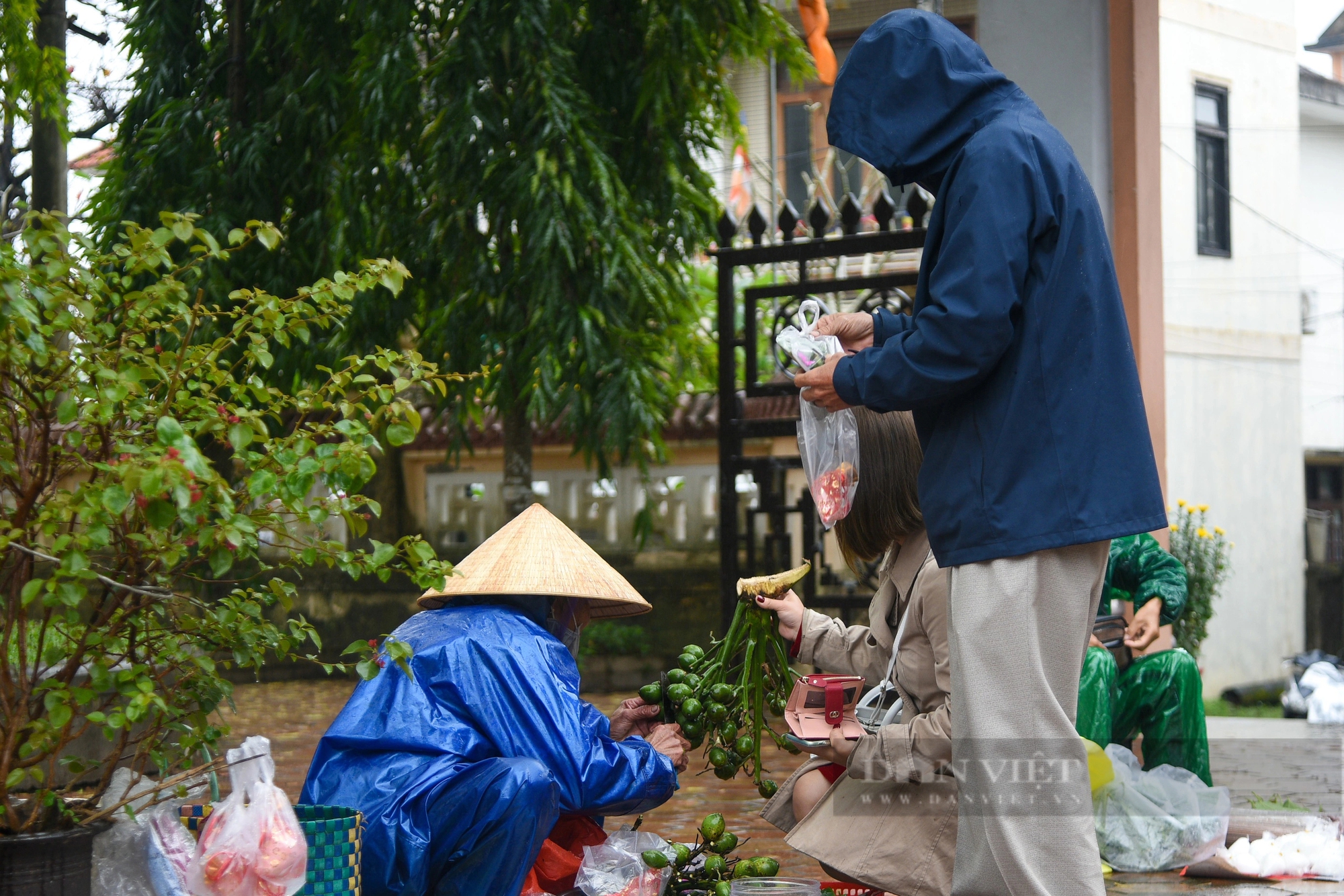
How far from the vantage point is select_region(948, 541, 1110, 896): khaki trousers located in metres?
2.18

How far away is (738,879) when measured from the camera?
9.62 feet

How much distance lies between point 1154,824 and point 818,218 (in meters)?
3.26

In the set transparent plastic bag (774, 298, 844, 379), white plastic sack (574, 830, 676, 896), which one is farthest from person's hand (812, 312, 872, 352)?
white plastic sack (574, 830, 676, 896)

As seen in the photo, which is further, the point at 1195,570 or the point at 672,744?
the point at 1195,570

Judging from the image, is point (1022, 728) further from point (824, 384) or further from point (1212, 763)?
point (1212, 763)

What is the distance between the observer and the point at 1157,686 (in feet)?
15.1

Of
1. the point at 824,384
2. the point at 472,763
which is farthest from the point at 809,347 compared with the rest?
the point at 472,763

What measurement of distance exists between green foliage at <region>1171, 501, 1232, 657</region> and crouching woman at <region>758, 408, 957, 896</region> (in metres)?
5.17

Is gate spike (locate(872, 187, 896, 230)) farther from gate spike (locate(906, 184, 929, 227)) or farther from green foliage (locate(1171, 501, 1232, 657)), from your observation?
green foliage (locate(1171, 501, 1232, 657))

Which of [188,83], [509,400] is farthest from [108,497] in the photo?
Answer: [188,83]

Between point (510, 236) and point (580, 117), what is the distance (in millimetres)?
809

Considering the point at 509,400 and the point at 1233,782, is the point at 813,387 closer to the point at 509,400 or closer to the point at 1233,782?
the point at 1233,782

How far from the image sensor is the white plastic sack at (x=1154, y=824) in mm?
3998

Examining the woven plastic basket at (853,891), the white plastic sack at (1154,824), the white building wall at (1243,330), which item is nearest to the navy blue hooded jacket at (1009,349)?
the woven plastic basket at (853,891)
